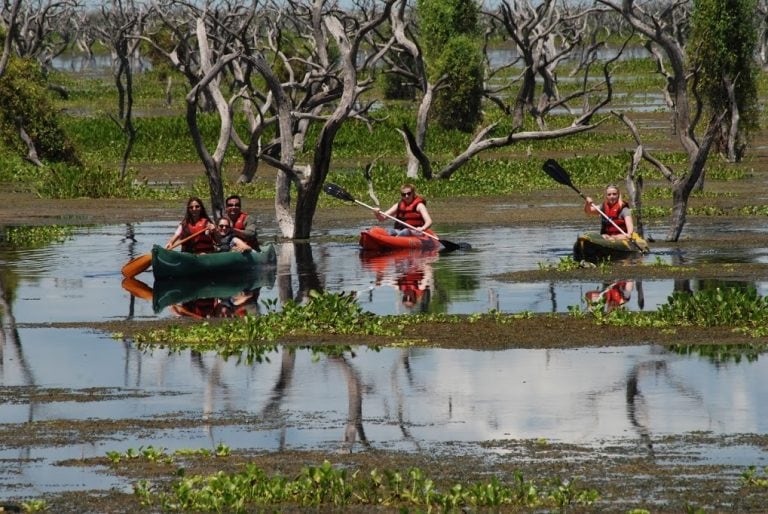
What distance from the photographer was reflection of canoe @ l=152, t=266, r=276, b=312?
2070 centimetres

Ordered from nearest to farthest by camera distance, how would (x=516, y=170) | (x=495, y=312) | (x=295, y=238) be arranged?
(x=495, y=312)
(x=295, y=238)
(x=516, y=170)

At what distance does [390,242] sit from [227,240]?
349 centimetres

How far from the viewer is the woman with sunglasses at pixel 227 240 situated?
23156 millimetres

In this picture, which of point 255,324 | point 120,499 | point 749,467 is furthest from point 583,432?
point 255,324

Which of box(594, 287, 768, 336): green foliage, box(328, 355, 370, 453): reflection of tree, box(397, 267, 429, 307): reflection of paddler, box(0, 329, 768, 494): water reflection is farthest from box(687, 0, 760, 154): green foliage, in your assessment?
box(328, 355, 370, 453): reflection of tree

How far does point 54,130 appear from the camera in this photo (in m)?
41.5

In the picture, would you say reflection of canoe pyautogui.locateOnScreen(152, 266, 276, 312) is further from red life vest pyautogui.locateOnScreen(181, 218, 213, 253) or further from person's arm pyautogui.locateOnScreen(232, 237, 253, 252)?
red life vest pyautogui.locateOnScreen(181, 218, 213, 253)

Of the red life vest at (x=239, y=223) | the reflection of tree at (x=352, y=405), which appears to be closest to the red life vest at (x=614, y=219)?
the red life vest at (x=239, y=223)

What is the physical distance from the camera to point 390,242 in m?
25.9

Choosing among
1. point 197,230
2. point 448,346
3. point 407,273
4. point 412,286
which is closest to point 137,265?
point 197,230

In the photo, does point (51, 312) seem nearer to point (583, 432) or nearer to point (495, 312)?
point (495, 312)

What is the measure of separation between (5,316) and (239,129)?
2859 centimetres

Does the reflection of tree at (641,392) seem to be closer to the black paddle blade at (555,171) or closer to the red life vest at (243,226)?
the red life vest at (243,226)

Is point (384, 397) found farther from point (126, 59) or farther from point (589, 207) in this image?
point (126, 59)
